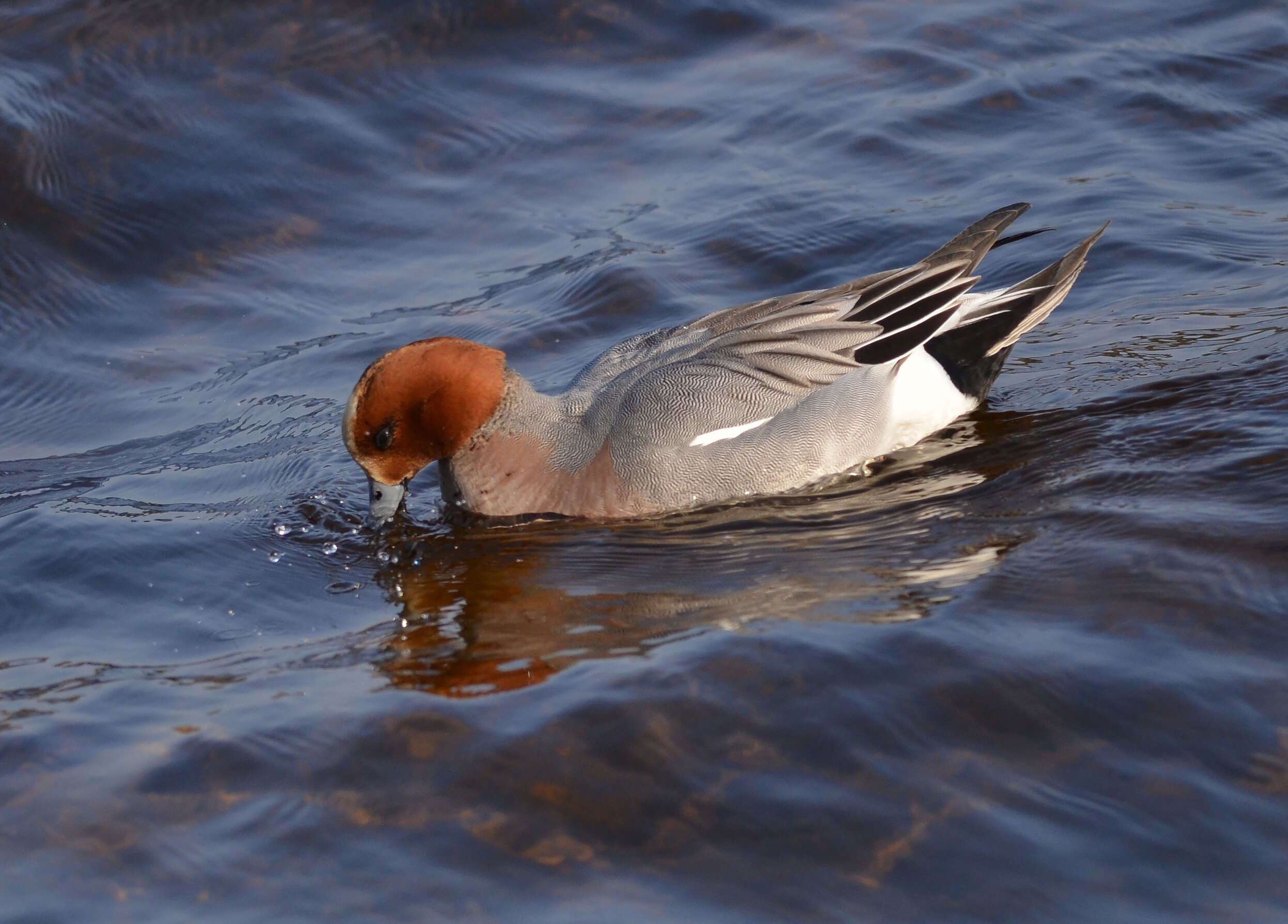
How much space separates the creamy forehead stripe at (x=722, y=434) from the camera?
555 centimetres

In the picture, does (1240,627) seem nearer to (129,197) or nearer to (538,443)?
(538,443)

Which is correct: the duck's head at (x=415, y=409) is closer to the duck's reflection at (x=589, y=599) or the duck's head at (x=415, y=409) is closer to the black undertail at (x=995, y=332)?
the duck's reflection at (x=589, y=599)

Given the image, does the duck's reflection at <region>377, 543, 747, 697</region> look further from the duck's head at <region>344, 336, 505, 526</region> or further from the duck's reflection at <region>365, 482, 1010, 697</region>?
the duck's head at <region>344, 336, 505, 526</region>

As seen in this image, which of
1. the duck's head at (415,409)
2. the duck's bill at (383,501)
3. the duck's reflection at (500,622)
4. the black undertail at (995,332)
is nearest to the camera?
the duck's reflection at (500,622)

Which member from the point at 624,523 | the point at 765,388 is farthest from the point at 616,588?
the point at 765,388

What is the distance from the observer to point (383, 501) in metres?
5.66

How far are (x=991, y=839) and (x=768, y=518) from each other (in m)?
2.17

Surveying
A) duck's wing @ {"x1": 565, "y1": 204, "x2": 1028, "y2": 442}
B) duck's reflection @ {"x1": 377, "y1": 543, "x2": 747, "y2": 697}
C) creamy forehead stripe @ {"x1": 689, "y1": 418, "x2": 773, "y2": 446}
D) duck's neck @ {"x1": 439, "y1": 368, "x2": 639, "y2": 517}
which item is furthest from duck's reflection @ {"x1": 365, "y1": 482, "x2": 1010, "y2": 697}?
duck's wing @ {"x1": 565, "y1": 204, "x2": 1028, "y2": 442}

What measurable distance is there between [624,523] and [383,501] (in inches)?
36.7

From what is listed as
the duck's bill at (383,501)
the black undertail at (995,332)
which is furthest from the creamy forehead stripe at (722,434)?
the duck's bill at (383,501)

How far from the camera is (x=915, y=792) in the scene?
3.53 meters

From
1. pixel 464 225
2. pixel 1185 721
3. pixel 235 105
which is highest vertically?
pixel 235 105

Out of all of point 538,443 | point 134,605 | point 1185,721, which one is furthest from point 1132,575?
point 134,605

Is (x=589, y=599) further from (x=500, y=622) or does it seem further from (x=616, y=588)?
(x=500, y=622)
